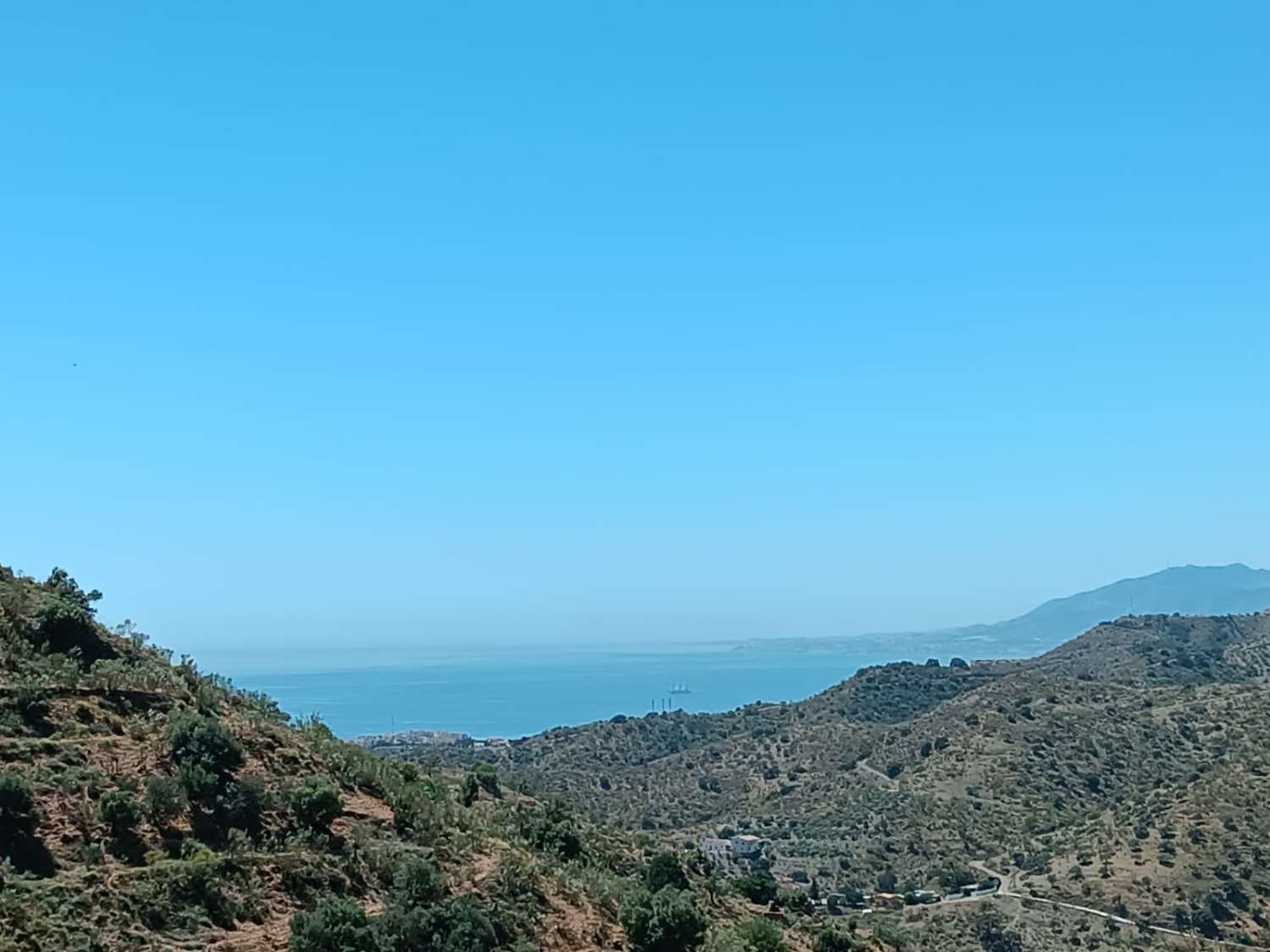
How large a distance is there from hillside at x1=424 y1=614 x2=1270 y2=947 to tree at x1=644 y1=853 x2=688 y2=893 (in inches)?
1294

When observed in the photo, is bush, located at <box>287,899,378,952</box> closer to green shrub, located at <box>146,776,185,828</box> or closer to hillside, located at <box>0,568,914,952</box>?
hillside, located at <box>0,568,914,952</box>

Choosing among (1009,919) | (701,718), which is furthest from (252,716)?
(701,718)

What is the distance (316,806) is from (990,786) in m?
59.9

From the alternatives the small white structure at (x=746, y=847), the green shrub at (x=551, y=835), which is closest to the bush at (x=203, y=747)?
the green shrub at (x=551, y=835)

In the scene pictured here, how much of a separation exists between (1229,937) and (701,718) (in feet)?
230

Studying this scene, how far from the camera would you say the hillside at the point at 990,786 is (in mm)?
57250

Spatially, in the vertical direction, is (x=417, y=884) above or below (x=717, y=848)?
above

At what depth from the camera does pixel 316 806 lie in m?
22.9

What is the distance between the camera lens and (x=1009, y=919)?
167ft

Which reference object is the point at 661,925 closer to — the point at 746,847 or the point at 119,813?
the point at 119,813

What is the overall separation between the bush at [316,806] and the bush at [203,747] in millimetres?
1469

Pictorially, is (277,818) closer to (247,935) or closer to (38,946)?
(247,935)

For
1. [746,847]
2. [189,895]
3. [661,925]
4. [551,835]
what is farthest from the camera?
[746,847]

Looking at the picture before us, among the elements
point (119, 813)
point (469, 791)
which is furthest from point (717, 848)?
point (119, 813)
